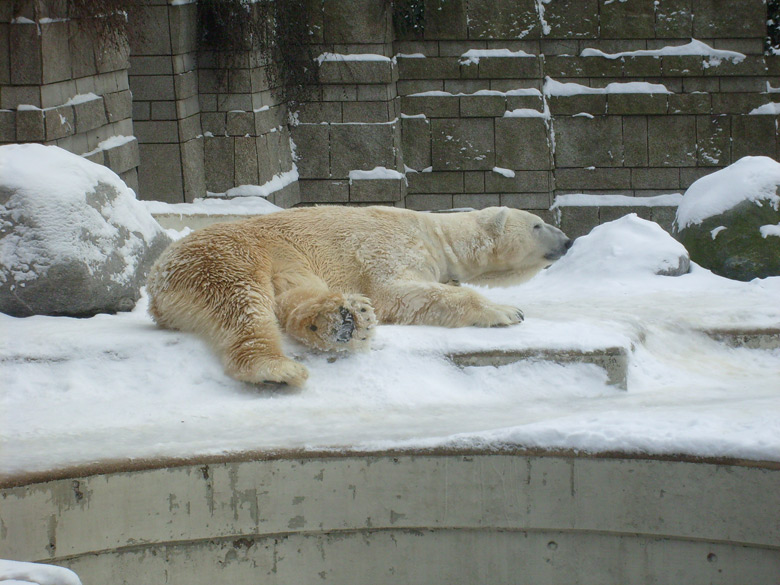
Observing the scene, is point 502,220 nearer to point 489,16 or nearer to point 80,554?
point 80,554

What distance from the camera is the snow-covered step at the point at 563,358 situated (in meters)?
3.50

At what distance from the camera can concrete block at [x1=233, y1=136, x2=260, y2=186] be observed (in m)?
7.65

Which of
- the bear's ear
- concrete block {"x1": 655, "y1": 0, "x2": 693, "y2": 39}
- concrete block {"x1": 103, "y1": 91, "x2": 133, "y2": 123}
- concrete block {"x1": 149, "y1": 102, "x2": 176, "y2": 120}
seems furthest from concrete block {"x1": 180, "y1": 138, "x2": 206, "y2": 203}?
concrete block {"x1": 655, "y1": 0, "x2": 693, "y2": 39}

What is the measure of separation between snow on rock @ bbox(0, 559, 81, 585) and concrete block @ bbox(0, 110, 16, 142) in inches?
153

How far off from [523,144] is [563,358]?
552cm

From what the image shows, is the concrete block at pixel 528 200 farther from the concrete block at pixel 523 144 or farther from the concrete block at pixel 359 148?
the concrete block at pixel 359 148

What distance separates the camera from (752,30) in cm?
859

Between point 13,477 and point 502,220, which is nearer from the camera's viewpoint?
point 13,477

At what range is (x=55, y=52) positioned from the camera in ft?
17.3

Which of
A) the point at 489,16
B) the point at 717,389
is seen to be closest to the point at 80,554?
the point at 717,389

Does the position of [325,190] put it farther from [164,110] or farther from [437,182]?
[164,110]

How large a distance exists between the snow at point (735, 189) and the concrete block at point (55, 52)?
3.97 m

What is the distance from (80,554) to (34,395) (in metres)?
0.74

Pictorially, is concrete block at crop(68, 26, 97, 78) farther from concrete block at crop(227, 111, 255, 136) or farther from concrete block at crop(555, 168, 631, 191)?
concrete block at crop(555, 168, 631, 191)
